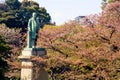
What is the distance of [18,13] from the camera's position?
45.8 metres

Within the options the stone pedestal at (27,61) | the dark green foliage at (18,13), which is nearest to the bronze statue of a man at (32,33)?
the stone pedestal at (27,61)

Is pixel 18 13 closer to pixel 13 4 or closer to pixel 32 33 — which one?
pixel 13 4

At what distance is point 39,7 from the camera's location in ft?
166

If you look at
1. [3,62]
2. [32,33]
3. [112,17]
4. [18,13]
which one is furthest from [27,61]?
[18,13]

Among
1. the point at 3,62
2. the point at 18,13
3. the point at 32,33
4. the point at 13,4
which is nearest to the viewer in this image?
the point at 32,33

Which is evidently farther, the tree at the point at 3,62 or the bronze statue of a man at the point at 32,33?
the tree at the point at 3,62

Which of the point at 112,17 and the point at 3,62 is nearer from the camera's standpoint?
the point at 3,62

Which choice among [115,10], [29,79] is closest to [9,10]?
[115,10]

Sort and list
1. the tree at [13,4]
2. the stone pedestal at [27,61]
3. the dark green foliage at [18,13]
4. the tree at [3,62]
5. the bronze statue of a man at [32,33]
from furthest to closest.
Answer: the tree at [13,4], the dark green foliage at [18,13], the tree at [3,62], the bronze statue of a man at [32,33], the stone pedestal at [27,61]

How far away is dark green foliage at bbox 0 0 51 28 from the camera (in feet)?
139

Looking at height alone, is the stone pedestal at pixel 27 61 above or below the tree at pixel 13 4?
below

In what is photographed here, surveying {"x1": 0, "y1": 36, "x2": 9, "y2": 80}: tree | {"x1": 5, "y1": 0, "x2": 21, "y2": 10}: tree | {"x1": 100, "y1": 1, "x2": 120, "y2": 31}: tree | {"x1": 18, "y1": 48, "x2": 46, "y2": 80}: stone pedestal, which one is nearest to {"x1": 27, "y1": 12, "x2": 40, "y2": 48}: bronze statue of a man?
→ {"x1": 18, "y1": 48, "x2": 46, "y2": 80}: stone pedestal

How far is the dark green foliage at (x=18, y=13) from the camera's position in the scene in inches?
1670

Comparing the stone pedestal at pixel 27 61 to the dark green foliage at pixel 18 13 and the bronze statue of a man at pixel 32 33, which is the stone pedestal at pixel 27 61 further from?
the dark green foliage at pixel 18 13
